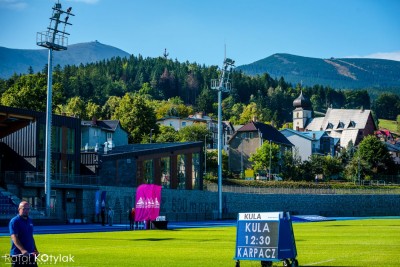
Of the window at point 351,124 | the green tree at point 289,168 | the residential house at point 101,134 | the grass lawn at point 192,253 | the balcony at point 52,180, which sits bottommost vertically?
the grass lawn at point 192,253

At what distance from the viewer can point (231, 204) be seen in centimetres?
7875

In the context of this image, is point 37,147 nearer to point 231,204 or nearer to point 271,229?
A: point 231,204

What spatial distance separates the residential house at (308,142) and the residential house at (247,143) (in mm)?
16779

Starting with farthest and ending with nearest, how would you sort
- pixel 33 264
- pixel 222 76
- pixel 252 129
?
pixel 252 129, pixel 222 76, pixel 33 264

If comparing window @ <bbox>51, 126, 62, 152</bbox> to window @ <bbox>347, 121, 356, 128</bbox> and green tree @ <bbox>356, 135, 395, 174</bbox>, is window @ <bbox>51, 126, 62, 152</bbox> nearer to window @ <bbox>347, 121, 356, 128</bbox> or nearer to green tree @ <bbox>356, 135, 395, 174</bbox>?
green tree @ <bbox>356, 135, 395, 174</bbox>

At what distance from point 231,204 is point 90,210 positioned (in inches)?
914

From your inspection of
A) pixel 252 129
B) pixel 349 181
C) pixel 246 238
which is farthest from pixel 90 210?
pixel 252 129

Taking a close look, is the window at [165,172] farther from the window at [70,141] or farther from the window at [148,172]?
the window at [70,141]

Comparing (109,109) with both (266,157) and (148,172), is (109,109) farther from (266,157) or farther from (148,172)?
(148,172)

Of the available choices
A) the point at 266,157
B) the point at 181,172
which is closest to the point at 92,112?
the point at 266,157

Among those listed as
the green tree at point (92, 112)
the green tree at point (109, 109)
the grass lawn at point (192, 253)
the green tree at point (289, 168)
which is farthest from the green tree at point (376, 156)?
the grass lawn at point (192, 253)

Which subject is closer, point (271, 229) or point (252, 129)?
point (271, 229)

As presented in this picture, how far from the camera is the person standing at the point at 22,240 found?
12383mm

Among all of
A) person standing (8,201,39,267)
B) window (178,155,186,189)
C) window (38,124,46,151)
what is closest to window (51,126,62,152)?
window (38,124,46,151)
